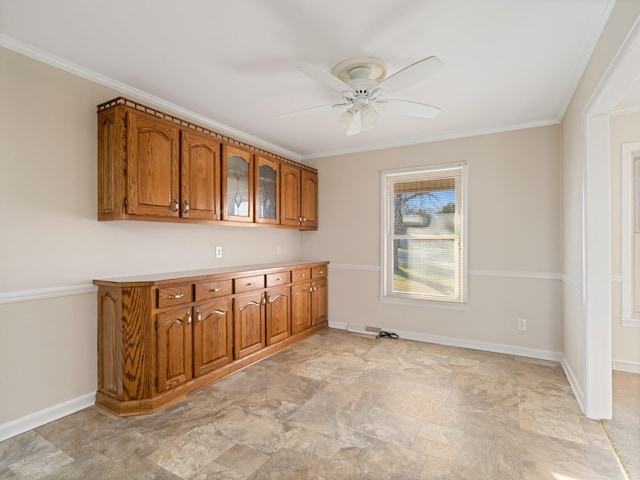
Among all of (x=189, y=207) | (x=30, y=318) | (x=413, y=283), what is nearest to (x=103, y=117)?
(x=189, y=207)

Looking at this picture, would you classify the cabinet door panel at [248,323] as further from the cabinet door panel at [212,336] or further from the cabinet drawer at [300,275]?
the cabinet drawer at [300,275]

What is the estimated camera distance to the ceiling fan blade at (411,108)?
2.42 metres

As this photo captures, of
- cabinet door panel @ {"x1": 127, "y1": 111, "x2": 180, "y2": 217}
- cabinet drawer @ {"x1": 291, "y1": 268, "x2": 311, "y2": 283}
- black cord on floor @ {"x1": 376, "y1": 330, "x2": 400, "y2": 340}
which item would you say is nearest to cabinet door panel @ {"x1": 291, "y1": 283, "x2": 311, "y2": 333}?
cabinet drawer @ {"x1": 291, "y1": 268, "x2": 311, "y2": 283}

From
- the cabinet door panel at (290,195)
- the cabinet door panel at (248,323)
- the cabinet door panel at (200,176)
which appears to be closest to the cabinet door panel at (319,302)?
the cabinet door panel at (290,195)

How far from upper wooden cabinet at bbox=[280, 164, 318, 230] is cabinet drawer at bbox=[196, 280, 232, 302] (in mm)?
1278

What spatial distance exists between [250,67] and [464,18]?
1453mm

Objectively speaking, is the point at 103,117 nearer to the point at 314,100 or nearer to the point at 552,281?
the point at 314,100

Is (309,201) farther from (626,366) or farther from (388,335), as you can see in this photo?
(626,366)

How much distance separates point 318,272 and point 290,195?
1134mm

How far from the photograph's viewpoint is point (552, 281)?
11.4ft

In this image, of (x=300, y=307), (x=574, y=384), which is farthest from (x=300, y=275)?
(x=574, y=384)

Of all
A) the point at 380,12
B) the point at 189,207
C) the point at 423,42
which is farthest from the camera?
the point at 189,207

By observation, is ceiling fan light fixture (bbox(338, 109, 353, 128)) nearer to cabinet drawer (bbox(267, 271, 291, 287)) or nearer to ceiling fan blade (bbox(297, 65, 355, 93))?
ceiling fan blade (bbox(297, 65, 355, 93))

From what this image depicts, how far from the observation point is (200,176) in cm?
302
